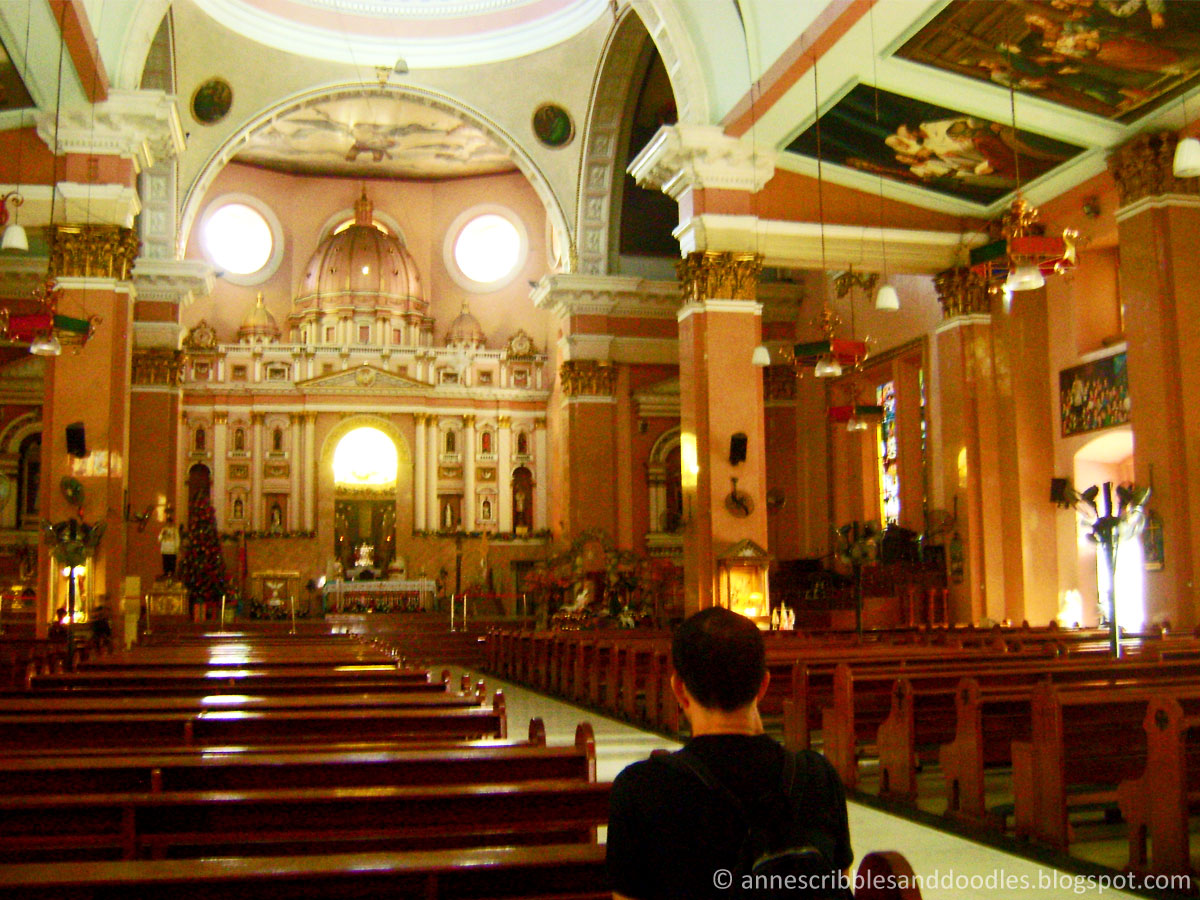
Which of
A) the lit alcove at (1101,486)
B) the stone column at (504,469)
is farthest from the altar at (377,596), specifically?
the lit alcove at (1101,486)

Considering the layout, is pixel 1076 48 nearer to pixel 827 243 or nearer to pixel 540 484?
pixel 827 243

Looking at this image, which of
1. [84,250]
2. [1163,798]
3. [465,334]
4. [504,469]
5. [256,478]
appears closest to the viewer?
[1163,798]

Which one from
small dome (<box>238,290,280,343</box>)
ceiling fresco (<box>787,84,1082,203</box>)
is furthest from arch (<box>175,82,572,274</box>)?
ceiling fresco (<box>787,84,1082,203</box>)

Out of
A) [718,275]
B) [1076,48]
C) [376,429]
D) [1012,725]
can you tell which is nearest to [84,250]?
[718,275]

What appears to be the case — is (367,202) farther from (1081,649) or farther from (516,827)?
(516,827)

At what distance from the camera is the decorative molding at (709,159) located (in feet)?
53.7

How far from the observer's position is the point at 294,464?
3067 cm

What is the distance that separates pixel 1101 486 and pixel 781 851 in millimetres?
16492

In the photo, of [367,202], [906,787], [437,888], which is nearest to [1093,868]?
[906,787]

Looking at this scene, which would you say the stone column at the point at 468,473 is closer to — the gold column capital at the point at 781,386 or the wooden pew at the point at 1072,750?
the gold column capital at the point at 781,386

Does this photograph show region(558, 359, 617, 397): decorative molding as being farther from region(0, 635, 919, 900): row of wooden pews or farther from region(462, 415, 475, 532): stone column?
region(0, 635, 919, 900): row of wooden pews

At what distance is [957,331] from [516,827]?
52.7 feet

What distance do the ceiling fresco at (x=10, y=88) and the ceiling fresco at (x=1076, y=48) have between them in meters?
Result: 10.7

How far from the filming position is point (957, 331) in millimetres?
18203
